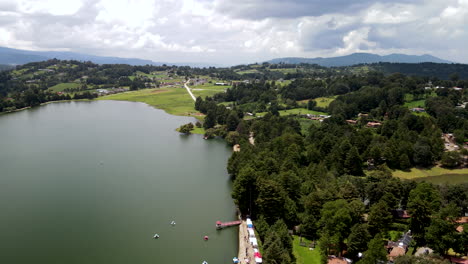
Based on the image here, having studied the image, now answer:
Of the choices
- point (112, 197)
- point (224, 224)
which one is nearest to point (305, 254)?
point (224, 224)

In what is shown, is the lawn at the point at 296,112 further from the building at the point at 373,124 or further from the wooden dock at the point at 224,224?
the wooden dock at the point at 224,224

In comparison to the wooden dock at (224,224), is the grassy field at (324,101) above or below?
above

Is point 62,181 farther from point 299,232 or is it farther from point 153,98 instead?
point 153,98

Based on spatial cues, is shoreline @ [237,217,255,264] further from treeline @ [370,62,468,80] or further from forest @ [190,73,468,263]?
treeline @ [370,62,468,80]

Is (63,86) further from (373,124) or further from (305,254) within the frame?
(305,254)

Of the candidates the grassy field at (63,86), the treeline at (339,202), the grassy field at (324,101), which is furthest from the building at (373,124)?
the grassy field at (63,86)

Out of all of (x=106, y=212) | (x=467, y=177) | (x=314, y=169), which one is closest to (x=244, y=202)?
(x=314, y=169)
